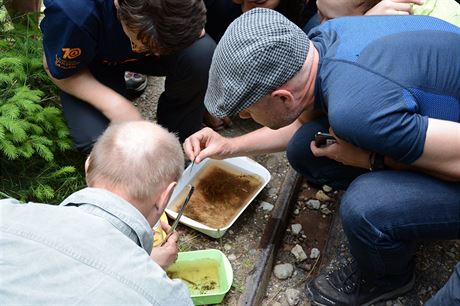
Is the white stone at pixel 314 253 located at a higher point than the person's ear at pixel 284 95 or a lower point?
lower

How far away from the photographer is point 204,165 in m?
2.79

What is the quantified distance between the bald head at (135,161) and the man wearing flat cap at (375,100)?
1.18 ft

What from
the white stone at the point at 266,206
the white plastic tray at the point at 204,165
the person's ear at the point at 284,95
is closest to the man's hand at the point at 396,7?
the person's ear at the point at 284,95

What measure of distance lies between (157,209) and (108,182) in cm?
20

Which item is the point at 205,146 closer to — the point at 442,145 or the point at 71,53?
the point at 71,53

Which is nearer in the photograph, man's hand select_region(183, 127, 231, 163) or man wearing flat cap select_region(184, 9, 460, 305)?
man wearing flat cap select_region(184, 9, 460, 305)

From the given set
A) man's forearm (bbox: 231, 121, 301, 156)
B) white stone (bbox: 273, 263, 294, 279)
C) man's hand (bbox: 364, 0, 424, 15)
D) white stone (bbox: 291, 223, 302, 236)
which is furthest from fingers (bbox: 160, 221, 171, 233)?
man's hand (bbox: 364, 0, 424, 15)

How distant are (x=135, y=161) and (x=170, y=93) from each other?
53.2 inches

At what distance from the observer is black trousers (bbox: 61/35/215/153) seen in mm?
2541

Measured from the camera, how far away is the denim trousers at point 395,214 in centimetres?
185

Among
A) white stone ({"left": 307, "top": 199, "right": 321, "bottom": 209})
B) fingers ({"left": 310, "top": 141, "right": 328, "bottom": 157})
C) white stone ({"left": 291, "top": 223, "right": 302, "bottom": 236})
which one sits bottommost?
white stone ({"left": 291, "top": 223, "right": 302, "bottom": 236})

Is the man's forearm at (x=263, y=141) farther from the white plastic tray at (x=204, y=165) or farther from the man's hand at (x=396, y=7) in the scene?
the man's hand at (x=396, y=7)

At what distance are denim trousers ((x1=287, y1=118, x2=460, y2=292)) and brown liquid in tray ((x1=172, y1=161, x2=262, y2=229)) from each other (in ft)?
2.44

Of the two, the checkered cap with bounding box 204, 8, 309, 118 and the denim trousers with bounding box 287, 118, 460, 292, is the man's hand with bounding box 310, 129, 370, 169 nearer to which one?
the denim trousers with bounding box 287, 118, 460, 292
